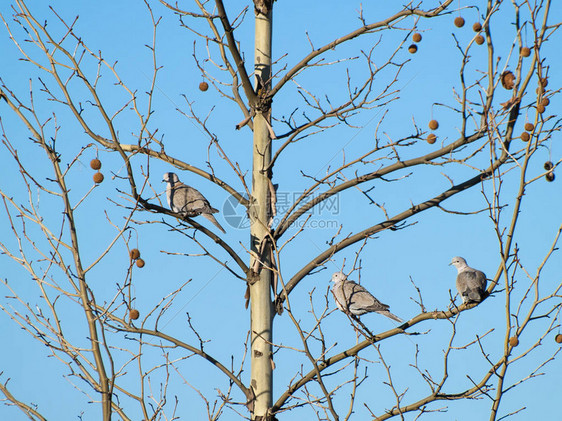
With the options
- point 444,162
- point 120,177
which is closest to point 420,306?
point 444,162

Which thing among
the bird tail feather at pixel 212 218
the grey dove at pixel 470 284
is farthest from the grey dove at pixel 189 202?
the grey dove at pixel 470 284

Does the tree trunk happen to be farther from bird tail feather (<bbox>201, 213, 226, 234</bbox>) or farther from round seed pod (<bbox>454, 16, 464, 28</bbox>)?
bird tail feather (<bbox>201, 213, 226, 234</bbox>)

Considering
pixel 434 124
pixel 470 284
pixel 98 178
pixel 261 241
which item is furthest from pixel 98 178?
pixel 470 284

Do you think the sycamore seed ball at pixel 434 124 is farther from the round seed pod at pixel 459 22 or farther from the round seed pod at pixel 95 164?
the round seed pod at pixel 95 164

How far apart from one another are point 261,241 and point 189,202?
272cm

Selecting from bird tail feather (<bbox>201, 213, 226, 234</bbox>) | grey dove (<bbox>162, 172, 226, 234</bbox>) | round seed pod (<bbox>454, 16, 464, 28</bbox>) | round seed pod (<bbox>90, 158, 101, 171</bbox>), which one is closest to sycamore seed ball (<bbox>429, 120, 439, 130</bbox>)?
round seed pod (<bbox>454, 16, 464, 28</bbox>)

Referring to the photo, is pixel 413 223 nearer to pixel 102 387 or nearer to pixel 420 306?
pixel 420 306

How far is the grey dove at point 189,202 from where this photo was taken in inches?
312

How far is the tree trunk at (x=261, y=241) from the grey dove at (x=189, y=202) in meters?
2.13

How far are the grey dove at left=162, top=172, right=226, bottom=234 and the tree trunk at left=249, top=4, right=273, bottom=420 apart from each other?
2135 millimetres

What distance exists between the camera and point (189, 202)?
802 centimetres

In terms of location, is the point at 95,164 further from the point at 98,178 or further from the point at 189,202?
the point at 189,202

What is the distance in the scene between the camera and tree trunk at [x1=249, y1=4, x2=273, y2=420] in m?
5.31

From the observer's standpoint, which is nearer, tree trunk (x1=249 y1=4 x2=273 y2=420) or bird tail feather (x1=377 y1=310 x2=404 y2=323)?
tree trunk (x1=249 y1=4 x2=273 y2=420)
